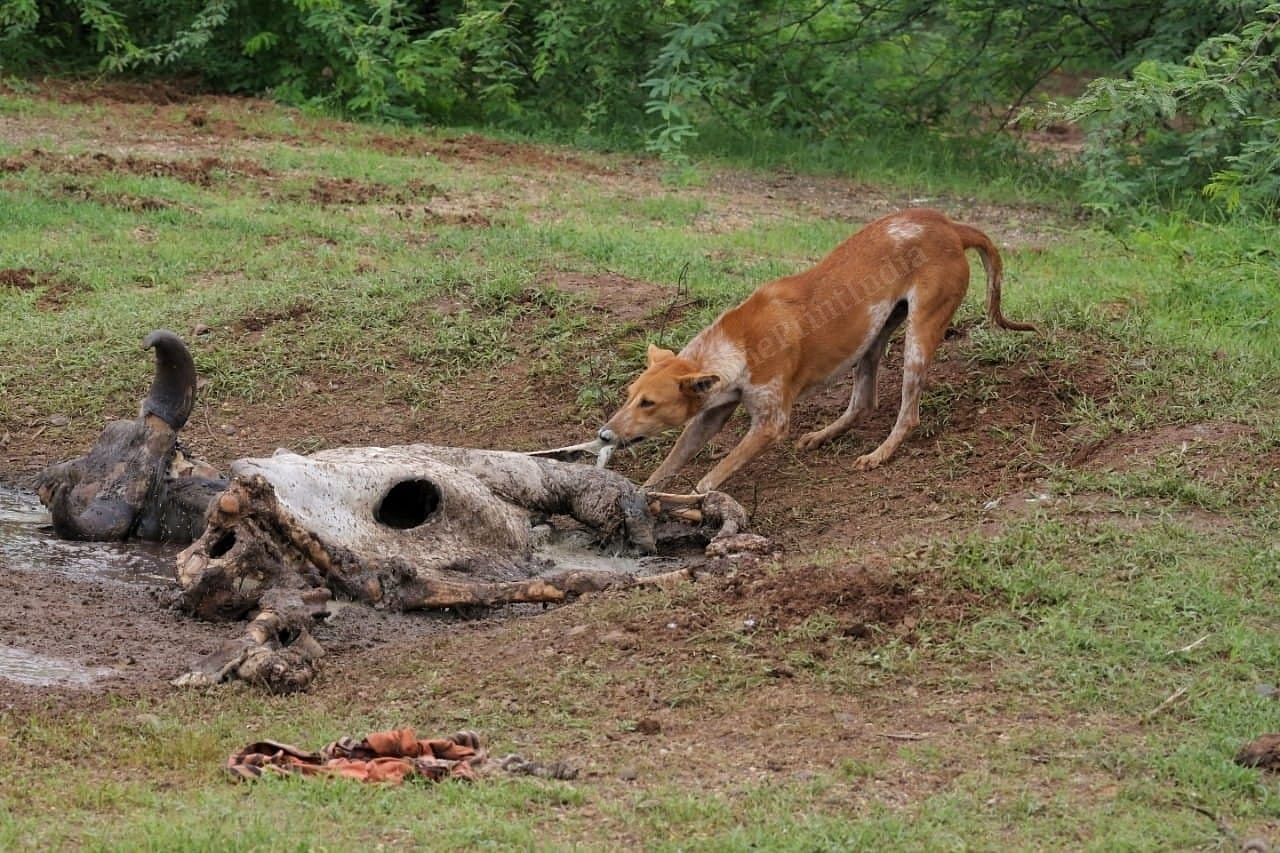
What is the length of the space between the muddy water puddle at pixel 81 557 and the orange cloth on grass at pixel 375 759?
7.34ft

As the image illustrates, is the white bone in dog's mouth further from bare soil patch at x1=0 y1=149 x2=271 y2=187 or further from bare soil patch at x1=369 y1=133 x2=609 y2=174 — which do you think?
bare soil patch at x1=369 y1=133 x2=609 y2=174

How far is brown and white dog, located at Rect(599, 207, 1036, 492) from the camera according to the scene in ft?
26.8

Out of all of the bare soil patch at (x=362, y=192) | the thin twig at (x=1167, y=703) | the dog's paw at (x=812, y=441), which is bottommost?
the dog's paw at (x=812, y=441)

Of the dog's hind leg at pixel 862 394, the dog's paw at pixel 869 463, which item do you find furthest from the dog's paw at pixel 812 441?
the dog's paw at pixel 869 463

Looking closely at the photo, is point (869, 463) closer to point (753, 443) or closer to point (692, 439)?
point (753, 443)

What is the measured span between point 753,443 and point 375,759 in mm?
3724

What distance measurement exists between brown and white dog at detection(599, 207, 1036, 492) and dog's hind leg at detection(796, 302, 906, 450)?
0.04 feet

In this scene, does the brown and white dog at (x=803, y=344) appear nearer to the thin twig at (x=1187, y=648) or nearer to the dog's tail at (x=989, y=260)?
the dog's tail at (x=989, y=260)

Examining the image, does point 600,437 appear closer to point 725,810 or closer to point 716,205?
point 725,810

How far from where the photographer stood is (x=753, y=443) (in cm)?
834

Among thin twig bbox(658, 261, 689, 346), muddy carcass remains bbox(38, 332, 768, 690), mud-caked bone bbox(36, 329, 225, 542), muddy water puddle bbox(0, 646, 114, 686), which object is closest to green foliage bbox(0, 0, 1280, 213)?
thin twig bbox(658, 261, 689, 346)

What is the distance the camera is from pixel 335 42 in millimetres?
15766

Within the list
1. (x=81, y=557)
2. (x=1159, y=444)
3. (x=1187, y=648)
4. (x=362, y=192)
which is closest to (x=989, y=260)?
(x=1159, y=444)

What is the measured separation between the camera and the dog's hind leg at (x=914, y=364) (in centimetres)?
840
